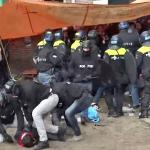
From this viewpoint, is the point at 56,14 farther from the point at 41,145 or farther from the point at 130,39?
the point at 41,145

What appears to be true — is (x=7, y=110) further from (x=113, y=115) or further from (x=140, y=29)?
(x=140, y=29)

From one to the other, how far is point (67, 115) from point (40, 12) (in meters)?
4.07

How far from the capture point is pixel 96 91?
13.8 meters

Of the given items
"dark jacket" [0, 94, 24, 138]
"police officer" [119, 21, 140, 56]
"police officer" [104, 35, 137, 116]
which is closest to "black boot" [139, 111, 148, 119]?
"police officer" [104, 35, 137, 116]

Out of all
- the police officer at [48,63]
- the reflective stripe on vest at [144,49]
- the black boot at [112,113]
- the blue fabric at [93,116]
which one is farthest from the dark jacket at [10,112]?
the reflective stripe on vest at [144,49]

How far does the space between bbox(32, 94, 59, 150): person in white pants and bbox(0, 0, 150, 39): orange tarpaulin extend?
13.3 feet

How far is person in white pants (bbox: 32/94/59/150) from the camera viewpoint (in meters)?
10.7

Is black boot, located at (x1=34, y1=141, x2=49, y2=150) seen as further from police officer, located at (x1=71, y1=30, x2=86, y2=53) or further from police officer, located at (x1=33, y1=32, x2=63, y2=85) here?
police officer, located at (x1=71, y1=30, x2=86, y2=53)

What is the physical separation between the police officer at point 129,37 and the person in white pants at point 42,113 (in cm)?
396

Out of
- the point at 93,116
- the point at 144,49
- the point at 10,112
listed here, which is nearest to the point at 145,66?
the point at 144,49

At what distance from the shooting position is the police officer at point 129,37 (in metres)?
14.3

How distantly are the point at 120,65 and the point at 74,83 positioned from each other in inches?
78.7

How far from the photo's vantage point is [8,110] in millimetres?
11367

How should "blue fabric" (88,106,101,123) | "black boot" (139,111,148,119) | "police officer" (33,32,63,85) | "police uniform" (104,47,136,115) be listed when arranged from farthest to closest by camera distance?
"police officer" (33,32,63,85)
"police uniform" (104,47,136,115)
"black boot" (139,111,148,119)
"blue fabric" (88,106,101,123)
